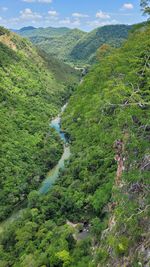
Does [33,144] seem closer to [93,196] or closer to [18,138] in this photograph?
[18,138]

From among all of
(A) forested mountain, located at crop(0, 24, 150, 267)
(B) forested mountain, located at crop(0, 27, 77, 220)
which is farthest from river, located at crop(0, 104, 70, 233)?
(A) forested mountain, located at crop(0, 24, 150, 267)

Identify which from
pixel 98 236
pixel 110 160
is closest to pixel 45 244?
pixel 98 236

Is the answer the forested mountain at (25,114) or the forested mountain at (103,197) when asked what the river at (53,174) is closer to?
the forested mountain at (25,114)

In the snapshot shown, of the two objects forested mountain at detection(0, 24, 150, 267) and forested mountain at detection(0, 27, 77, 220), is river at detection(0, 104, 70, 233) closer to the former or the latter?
forested mountain at detection(0, 27, 77, 220)

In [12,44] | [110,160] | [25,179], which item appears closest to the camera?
[110,160]

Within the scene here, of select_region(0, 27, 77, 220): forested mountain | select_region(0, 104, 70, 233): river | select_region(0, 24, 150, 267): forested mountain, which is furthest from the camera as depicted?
select_region(0, 27, 77, 220): forested mountain

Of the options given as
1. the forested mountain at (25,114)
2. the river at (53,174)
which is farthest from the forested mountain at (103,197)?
the forested mountain at (25,114)
